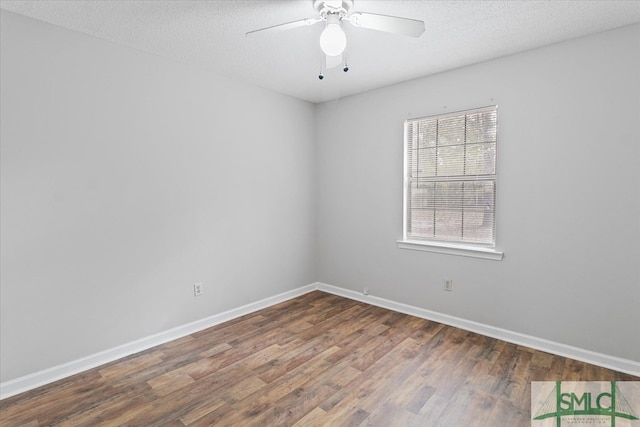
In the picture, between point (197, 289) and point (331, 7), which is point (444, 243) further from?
point (197, 289)

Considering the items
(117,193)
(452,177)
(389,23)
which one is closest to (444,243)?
(452,177)

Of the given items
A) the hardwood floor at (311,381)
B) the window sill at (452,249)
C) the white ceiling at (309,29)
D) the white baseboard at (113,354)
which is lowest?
the hardwood floor at (311,381)

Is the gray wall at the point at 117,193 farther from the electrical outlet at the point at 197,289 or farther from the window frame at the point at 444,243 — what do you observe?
the window frame at the point at 444,243

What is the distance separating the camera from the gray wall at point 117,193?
2189 mm

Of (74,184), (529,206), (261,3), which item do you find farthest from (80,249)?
(529,206)

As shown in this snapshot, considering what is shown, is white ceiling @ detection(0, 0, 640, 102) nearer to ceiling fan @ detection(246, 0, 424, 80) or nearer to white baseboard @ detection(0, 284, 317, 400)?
ceiling fan @ detection(246, 0, 424, 80)

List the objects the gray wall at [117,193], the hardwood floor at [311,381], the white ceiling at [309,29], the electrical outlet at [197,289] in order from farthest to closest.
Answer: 1. the electrical outlet at [197,289]
2. the gray wall at [117,193]
3. the white ceiling at [309,29]
4. the hardwood floor at [311,381]

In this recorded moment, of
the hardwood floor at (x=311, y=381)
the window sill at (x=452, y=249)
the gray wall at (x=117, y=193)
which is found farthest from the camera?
the window sill at (x=452, y=249)

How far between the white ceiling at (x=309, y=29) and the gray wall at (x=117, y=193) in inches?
11.1

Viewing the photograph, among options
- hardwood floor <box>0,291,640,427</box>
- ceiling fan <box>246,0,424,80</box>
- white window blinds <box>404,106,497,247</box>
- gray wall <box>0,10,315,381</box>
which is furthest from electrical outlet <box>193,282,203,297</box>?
ceiling fan <box>246,0,424,80</box>

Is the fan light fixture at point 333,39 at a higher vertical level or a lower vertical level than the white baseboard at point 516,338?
higher

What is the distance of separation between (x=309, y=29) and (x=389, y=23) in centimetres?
74
